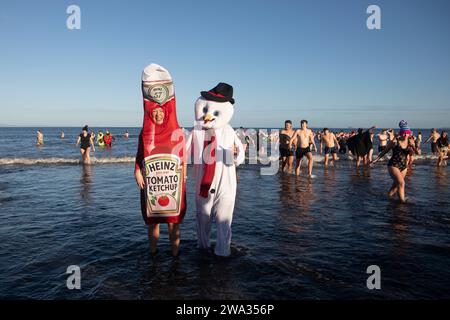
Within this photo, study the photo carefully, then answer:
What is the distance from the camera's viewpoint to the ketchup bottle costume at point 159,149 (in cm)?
390

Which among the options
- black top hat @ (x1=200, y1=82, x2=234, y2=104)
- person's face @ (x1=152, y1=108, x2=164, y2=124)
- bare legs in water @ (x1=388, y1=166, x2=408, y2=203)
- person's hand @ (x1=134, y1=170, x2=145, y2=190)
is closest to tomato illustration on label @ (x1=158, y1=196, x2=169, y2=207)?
person's hand @ (x1=134, y1=170, x2=145, y2=190)

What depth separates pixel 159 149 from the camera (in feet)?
12.9

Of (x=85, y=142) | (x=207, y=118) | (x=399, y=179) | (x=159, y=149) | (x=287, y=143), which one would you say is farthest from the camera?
→ (x=85, y=142)

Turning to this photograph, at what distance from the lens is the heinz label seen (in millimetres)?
3939

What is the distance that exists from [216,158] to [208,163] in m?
0.13

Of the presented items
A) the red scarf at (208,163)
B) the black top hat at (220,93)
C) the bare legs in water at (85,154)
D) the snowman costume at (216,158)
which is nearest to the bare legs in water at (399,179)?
the snowman costume at (216,158)

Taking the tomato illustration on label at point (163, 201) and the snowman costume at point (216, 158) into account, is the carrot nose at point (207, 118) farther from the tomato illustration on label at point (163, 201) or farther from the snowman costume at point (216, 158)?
the tomato illustration on label at point (163, 201)

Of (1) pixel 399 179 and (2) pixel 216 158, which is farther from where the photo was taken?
(1) pixel 399 179

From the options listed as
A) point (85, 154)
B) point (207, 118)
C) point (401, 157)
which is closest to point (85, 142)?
point (85, 154)

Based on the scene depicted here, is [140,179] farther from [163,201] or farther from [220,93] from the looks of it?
[220,93]

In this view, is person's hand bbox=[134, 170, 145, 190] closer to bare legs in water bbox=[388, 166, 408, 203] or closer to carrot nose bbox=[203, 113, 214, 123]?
carrot nose bbox=[203, 113, 214, 123]

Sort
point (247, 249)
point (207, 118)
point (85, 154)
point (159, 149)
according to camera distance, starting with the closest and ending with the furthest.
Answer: point (159, 149) → point (207, 118) → point (247, 249) → point (85, 154)

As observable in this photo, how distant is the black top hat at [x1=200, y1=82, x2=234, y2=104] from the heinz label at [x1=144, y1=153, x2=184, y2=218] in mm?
966

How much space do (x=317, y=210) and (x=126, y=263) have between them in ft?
14.5
